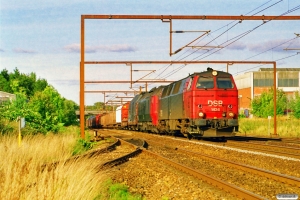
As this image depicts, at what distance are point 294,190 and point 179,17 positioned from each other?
14048 mm

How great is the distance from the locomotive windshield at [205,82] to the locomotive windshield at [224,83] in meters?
0.40

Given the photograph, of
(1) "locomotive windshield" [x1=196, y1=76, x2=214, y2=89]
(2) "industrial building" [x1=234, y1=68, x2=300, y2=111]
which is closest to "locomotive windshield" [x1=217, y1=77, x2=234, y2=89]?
(1) "locomotive windshield" [x1=196, y1=76, x2=214, y2=89]

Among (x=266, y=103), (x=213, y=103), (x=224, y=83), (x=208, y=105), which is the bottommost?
(x=208, y=105)

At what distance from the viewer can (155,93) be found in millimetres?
40344

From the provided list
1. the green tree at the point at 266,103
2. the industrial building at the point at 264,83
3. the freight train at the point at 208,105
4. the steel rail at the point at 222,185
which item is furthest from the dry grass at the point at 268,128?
the industrial building at the point at 264,83

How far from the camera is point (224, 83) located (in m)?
26.8

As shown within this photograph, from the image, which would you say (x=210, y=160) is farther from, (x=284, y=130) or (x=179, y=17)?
(x=284, y=130)

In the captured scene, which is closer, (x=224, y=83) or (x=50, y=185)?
(x=50, y=185)

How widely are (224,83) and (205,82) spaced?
1.10m

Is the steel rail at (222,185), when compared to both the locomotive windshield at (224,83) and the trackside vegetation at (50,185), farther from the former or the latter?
the locomotive windshield at (224,83)

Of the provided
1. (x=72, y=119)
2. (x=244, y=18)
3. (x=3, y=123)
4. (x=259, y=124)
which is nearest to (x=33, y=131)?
(x=3, y=123)

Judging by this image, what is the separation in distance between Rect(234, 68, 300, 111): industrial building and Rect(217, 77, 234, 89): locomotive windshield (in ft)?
253

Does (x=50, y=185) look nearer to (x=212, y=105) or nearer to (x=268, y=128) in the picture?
(x=212, y=105)

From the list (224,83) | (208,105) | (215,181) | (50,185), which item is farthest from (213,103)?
(50,185)
